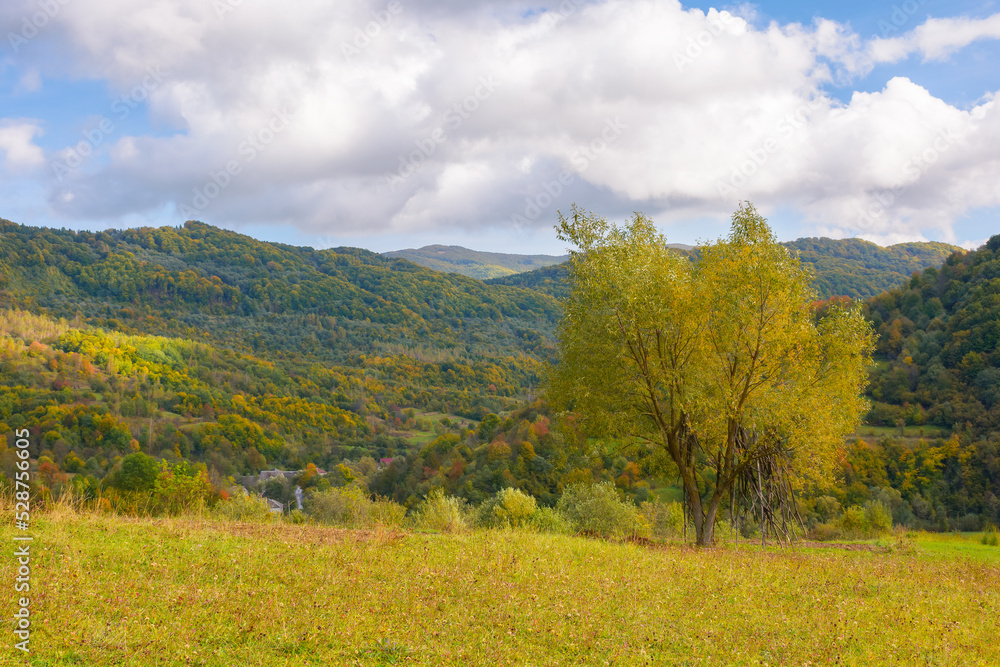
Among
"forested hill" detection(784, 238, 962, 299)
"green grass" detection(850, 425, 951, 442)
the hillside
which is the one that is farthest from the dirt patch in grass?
"forested hill" detection(784, 238, 962, 299)

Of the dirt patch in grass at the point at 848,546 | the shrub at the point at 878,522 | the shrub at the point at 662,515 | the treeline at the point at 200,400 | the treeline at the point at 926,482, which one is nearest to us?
the dirt patch in grass at the point at 848,546

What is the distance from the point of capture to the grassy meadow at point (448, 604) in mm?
6121

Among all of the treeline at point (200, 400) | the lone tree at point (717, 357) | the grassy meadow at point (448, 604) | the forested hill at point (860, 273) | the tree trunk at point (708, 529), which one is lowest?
the treeline at point (200, 400)

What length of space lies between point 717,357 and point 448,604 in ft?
34.6

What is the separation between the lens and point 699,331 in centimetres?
1497

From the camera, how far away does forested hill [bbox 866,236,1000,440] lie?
177 ft

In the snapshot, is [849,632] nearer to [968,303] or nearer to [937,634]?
[937,634]

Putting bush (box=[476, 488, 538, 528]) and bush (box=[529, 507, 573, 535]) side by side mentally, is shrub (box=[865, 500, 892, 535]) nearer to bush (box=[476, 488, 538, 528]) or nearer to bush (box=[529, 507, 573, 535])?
bush (box=[476, 488, 538, 528])

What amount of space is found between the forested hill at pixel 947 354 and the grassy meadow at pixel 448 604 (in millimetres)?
47746

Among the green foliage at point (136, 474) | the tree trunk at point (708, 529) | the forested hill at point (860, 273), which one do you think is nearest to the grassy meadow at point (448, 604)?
the tree trunk at point (708, 529)

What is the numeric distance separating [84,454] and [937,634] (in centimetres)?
10641

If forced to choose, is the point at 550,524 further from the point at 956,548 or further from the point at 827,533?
the point at 827,533

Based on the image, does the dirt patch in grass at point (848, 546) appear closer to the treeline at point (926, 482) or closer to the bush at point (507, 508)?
the bush at point (507, 508)

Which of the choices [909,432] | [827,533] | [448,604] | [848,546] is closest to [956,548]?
[848,546]
